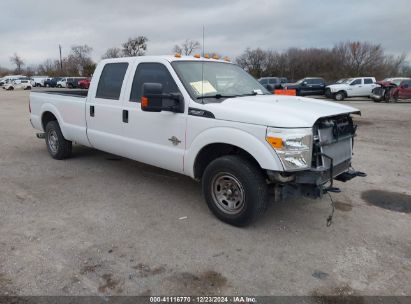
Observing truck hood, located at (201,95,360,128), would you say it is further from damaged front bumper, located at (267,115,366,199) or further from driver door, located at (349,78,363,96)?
driver door, located at (349,78,363,96)

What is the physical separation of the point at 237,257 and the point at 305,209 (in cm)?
158

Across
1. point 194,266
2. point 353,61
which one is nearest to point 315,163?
point 194,266

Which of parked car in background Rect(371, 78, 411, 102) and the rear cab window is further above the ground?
the rear cab window

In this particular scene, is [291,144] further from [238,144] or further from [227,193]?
[227,193]

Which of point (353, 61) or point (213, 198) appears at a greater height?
point (353, 61)

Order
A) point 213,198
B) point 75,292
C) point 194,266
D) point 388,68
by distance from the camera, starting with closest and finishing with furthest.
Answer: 1. point 75,292
2. point 194,266
3. point 213,198
4. point 388,68

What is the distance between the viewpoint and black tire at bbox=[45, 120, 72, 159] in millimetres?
6750

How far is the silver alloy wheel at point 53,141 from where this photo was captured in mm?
6887

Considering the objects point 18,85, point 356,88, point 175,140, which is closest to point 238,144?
point 175,140

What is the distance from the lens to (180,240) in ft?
12.4

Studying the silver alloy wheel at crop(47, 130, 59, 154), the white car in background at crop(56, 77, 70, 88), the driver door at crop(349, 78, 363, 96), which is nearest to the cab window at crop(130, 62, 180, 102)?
the silver alloy wheel at crop(47, 130, 59, 154)

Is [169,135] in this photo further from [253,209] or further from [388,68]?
[388,68]

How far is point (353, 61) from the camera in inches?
2354

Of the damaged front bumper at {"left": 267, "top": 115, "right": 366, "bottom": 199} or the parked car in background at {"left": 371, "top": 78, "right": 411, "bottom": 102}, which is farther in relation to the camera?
the parked car in background at {"left": 371, "top": 78, "right": 411, "bottom": 102}
